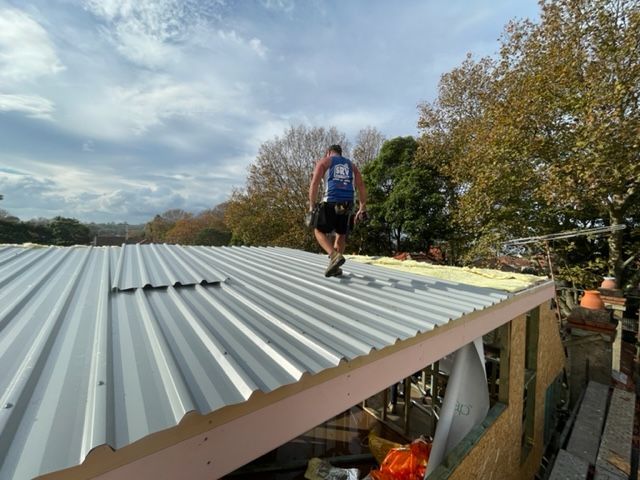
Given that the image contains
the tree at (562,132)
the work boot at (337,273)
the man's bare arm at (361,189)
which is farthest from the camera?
the tree at (562,132)

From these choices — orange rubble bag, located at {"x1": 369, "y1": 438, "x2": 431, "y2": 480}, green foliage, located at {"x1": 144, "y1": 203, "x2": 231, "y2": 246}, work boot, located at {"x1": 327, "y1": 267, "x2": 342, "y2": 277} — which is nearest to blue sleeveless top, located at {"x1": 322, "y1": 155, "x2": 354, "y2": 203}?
work boot, located at {"x1": 327, "y1": 267, "x2": 342, "y2": 277}

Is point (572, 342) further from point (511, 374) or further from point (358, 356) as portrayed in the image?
point (358, 356)

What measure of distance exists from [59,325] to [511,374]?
3.82 metres

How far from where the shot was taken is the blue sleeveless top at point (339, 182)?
10.4ft

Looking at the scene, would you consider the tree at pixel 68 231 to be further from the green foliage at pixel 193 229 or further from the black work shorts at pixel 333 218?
the black work shorts at pixel 333 218

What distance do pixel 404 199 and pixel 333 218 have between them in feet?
36.0

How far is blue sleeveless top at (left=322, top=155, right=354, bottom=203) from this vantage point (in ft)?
10.4

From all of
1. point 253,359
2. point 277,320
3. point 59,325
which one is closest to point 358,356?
point 253,359

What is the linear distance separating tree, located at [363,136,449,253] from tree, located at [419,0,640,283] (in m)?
2.48

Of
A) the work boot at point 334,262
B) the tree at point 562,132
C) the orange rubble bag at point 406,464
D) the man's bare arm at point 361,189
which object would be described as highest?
the tree at point 562,132

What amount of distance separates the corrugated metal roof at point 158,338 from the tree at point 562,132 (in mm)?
6342

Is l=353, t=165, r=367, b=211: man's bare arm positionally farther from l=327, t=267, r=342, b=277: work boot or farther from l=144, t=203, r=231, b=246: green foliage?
l=144, t=203, r=231, b=246: green foliage

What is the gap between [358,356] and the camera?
1427 mm

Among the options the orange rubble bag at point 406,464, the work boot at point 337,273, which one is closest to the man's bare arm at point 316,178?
the work boot at point 337,273
